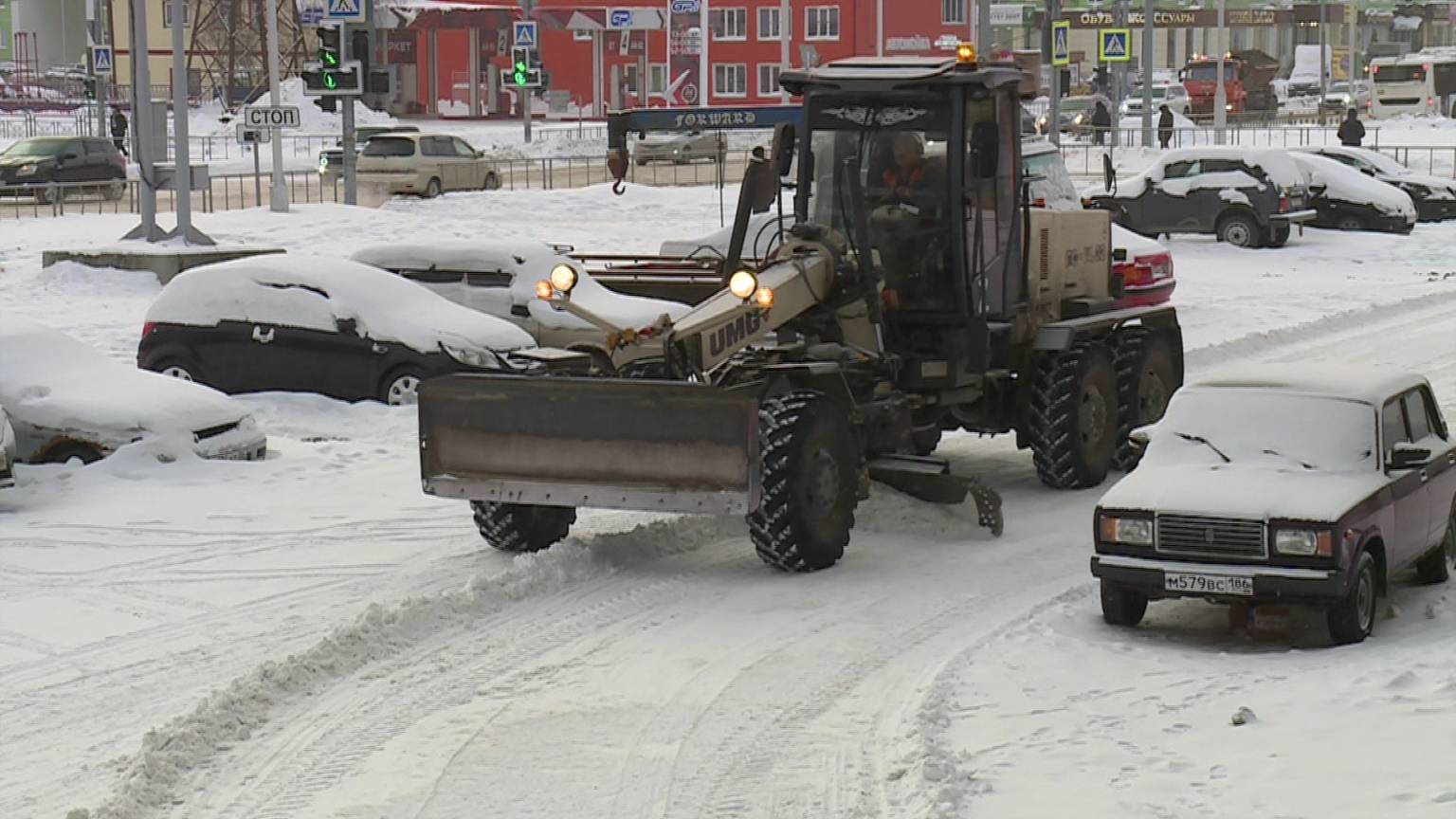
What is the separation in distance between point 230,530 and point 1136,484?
5927mm

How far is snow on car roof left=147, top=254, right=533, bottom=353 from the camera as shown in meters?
19.2

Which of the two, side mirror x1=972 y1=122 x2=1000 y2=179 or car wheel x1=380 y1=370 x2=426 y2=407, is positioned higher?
side mirror x1=972 y1=122 x2=1000 y2=179

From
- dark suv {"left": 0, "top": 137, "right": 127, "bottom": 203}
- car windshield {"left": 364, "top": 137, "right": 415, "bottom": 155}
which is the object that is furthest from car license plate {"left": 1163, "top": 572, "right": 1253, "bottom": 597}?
dark suv {"left": 0, "top": 137, "right": 127, "bottom": 203}

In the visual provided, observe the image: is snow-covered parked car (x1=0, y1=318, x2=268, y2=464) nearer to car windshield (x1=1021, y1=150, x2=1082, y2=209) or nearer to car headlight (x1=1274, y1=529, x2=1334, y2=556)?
car headlight (x1=1274, y1=529, x2=1334, y2=556)

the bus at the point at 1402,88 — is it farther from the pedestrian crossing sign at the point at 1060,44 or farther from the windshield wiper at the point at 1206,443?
the windshield wiper at the point at 1206,443

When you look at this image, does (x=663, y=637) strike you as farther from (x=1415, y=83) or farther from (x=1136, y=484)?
(x=1415, y=83)

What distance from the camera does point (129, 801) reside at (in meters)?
8.40

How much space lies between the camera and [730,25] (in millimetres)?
88500

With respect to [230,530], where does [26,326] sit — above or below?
above

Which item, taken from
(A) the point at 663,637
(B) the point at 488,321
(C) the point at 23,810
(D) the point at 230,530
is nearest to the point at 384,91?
(B) the point at 488,321

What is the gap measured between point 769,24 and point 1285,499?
78555mm

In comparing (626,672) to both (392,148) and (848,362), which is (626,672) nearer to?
(848,362)

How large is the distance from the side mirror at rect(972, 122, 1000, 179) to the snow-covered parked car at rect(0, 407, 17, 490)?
6.53 metres

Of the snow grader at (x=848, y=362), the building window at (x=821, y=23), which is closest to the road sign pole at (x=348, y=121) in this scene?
the snow grader at (x=848, y=362)
